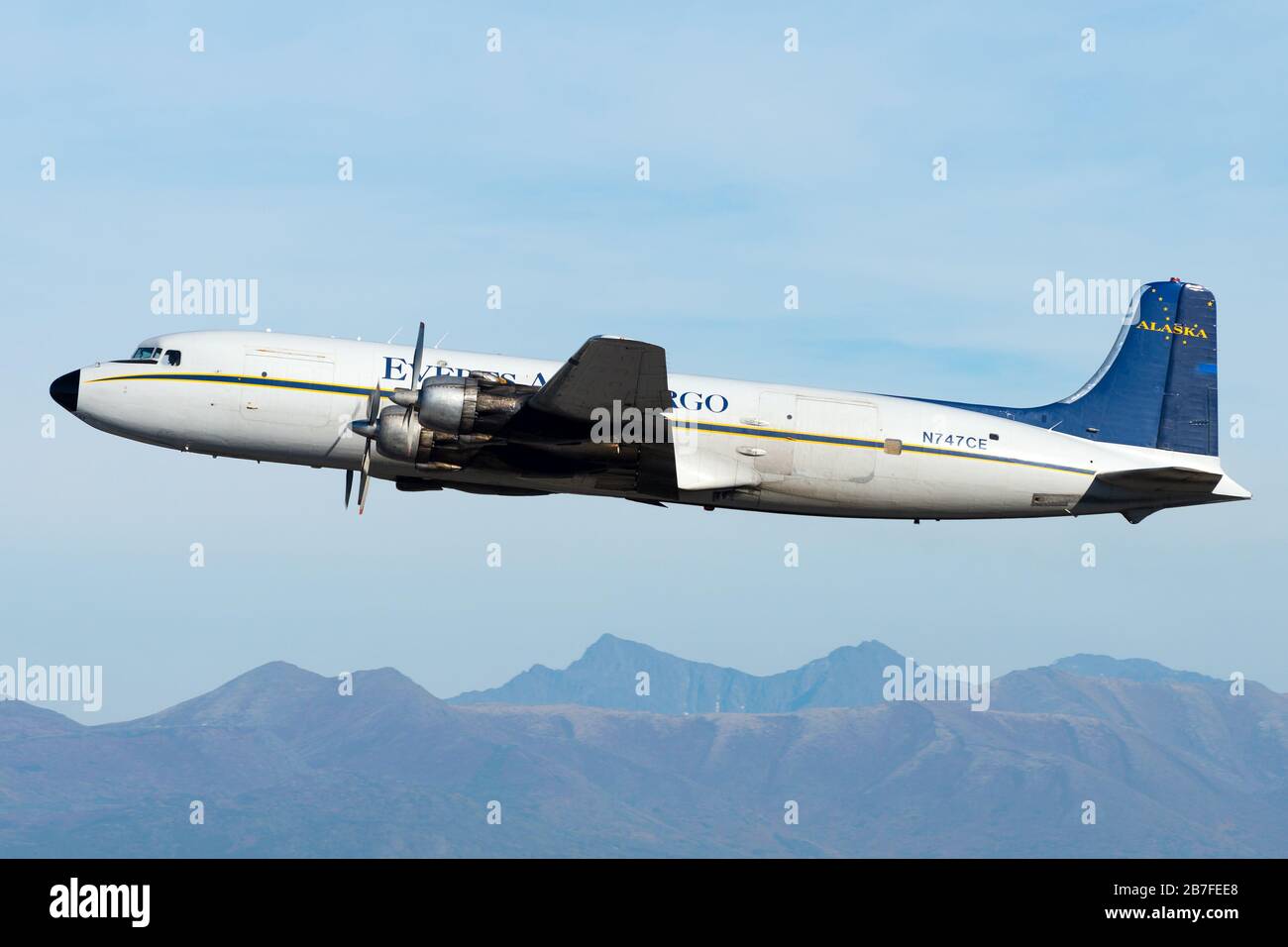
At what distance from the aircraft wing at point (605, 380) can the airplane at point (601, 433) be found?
4cm

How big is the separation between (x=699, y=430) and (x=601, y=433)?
9.47ft

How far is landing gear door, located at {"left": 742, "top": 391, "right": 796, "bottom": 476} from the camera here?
1433 inches

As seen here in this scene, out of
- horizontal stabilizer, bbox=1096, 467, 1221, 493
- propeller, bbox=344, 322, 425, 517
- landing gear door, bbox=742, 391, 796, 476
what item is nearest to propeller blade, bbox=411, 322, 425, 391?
propeller, bbox=344, 322, 425, 517

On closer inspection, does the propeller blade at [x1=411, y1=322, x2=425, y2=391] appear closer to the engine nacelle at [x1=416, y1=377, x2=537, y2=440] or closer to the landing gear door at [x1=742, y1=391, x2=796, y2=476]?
the engine nacelle at [x1=416, y1=377, x2=537, y2=440]

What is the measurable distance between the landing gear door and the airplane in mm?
35

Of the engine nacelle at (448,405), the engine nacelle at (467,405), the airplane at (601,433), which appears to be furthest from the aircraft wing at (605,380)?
the engine nacelle at (448,405)
